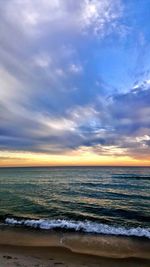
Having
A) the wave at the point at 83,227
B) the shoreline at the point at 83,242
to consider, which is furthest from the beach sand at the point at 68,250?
the wave at the point at 83,227

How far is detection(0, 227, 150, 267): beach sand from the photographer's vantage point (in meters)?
9.67

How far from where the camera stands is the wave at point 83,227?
46.3 feet

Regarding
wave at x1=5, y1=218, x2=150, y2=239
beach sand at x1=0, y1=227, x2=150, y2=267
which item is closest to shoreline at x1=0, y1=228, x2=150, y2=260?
beach sand at x1=0, y1=227, x2=150, y2=267

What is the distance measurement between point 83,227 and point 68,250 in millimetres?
3823

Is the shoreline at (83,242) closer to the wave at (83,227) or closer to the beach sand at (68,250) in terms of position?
the beach sand at (68,250)

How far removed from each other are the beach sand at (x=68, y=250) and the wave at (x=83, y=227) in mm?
877

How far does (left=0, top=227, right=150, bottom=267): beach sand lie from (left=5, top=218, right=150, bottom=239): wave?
88cm

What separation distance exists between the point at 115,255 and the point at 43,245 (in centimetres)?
331

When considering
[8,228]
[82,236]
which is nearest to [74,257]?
[82,236]

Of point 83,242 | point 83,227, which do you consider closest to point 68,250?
point 83,242

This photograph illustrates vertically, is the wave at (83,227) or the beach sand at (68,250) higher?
the wave at (83,227)

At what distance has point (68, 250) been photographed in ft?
36.8

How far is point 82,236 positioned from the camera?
13.5 metres

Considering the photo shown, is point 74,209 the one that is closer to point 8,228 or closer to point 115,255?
point 8,228
